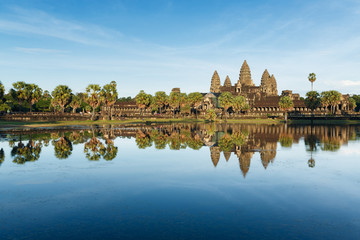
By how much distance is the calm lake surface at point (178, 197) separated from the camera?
10250 mm

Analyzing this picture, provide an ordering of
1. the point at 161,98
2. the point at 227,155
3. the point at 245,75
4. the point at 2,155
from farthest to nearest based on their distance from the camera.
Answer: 1. the point at 245,75
2. the point at 161,98
3. the point at 227,155
4. the point at 2,155

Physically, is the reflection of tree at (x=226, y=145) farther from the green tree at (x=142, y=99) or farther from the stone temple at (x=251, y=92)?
the stone temple at (x=251, y=92)

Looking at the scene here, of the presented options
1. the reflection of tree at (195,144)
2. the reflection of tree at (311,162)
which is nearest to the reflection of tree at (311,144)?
the reflection of tree at (311,162)

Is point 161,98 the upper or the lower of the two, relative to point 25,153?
upper

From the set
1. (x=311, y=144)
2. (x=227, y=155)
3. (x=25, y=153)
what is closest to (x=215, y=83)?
(x=311, y=144)

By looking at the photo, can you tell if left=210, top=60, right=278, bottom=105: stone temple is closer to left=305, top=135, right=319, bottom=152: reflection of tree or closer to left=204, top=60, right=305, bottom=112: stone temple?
left=204, top=60, right=305, bottom=112: stone temple

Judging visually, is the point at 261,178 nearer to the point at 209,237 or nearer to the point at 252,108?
the point at 209,237

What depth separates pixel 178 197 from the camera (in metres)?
14.0

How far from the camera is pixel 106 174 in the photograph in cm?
1886

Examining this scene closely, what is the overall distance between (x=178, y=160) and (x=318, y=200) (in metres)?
12.5

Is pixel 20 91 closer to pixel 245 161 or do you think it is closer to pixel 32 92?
pixel 32 92

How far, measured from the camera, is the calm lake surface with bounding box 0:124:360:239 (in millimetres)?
10250

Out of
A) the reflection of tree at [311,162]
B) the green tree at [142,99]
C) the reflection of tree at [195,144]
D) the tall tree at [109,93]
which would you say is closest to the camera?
the reflection of tree at [311,162]

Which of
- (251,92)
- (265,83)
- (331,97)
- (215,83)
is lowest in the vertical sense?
(331,97)
